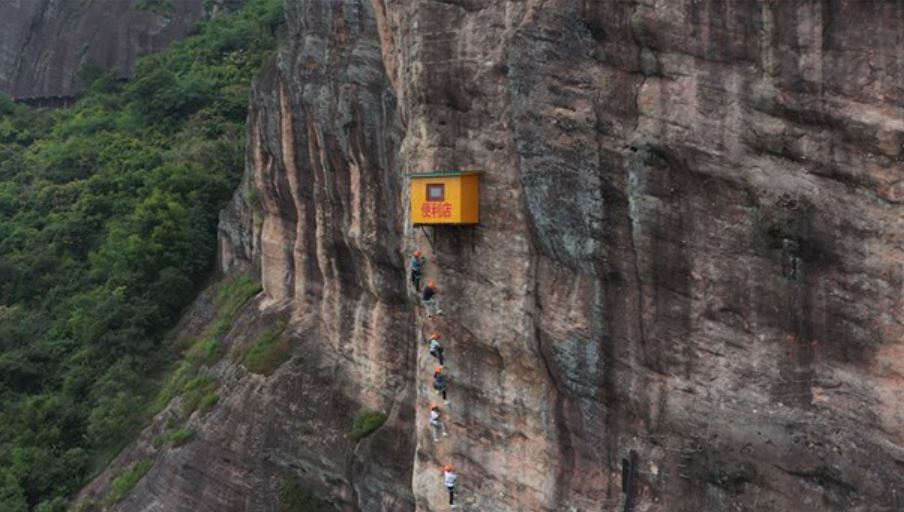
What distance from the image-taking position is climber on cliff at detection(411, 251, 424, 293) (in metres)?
17.1

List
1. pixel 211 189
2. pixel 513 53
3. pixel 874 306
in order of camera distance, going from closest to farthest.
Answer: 1. pixel 874 306
2. pixel 513 53
3. pixel 211 189

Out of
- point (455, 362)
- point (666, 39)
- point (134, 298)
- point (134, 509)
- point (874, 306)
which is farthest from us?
point (134, 298)

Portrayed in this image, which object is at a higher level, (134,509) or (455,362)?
(455,362)

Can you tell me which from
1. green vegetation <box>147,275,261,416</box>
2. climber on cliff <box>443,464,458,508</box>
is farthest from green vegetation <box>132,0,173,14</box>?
climber on cliff <box>443,464,458,508</box>

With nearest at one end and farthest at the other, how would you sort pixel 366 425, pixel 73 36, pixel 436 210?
pixel 436 210 < pixel 366 425 < pixel 73 36

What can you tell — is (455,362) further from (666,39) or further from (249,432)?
(249,432)

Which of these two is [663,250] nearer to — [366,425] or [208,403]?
[366,425]

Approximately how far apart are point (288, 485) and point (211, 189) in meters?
18.8

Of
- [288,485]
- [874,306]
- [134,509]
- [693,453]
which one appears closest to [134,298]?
[134,509]

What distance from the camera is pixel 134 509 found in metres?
25.5

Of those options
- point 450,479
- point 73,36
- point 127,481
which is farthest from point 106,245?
point 73,36

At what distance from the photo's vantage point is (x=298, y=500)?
22.9 m

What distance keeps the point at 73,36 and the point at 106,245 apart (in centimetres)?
2777

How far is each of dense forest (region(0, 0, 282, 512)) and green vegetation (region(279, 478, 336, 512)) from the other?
28.0ft
